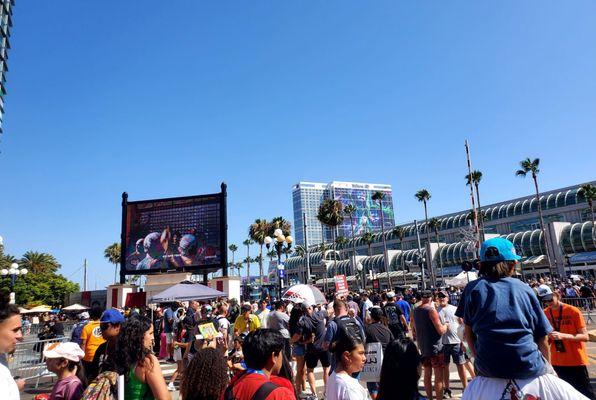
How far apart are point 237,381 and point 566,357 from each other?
449 centimetres

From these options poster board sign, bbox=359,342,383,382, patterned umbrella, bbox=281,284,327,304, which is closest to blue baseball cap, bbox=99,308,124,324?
poster board sign, bbox=359,342,383,382

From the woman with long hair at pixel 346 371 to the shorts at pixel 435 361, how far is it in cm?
428

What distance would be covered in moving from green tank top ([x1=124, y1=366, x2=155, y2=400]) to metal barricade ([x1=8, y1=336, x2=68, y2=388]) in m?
9.59

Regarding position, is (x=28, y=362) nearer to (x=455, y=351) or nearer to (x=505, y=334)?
(x=455, y=351)

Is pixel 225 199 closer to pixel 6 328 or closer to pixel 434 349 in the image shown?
pixel 434 349

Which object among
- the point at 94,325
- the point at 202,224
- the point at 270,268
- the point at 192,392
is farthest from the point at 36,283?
the point at 192,392

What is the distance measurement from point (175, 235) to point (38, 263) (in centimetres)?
4306

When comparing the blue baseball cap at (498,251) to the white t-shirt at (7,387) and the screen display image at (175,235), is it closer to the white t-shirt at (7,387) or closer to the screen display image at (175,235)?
the white t-shirt at (7,387)

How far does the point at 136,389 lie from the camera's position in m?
3.40

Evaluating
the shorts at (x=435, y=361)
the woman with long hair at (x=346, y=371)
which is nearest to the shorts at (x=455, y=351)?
the shorts at (x=435, y=361)

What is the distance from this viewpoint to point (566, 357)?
5.04 m

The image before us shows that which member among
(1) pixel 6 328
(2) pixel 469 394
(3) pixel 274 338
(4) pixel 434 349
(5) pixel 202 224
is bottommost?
(4) pixel 434 349

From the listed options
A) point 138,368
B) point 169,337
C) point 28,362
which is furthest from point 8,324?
point 169,337

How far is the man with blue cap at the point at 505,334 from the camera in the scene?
8.54 ft
